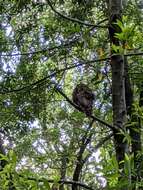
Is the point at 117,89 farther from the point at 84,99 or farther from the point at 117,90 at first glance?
the point at 84,99

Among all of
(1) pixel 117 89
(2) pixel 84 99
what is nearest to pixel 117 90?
(1) pixel 117 89

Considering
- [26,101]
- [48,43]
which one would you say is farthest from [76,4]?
[26,101]

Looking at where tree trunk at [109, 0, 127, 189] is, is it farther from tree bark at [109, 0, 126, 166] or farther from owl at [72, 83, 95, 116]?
owl at [72, 83, 95, 116]

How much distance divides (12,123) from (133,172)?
351 cm

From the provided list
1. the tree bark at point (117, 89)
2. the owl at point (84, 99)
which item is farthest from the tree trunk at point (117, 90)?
the owl at point (84, 99)

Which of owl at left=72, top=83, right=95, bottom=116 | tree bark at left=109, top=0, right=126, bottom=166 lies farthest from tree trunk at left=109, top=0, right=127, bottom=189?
owl at left=72, top=83, right=95, bottom=116

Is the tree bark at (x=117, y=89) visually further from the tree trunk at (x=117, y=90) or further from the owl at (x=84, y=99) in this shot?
the owl at (x=84, y=99)

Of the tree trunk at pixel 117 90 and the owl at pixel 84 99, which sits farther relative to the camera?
the owl at pixel 84 99

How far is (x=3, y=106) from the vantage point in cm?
479

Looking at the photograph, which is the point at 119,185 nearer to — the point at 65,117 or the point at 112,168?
the point at 112,168

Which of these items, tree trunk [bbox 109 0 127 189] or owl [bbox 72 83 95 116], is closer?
tree trunk [bbox 109 0 127 189]

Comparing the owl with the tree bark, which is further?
the owl

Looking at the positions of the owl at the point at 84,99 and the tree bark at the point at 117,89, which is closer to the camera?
the tree bark at the point at 117,89

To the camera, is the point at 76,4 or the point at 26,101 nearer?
the point at 26,101
